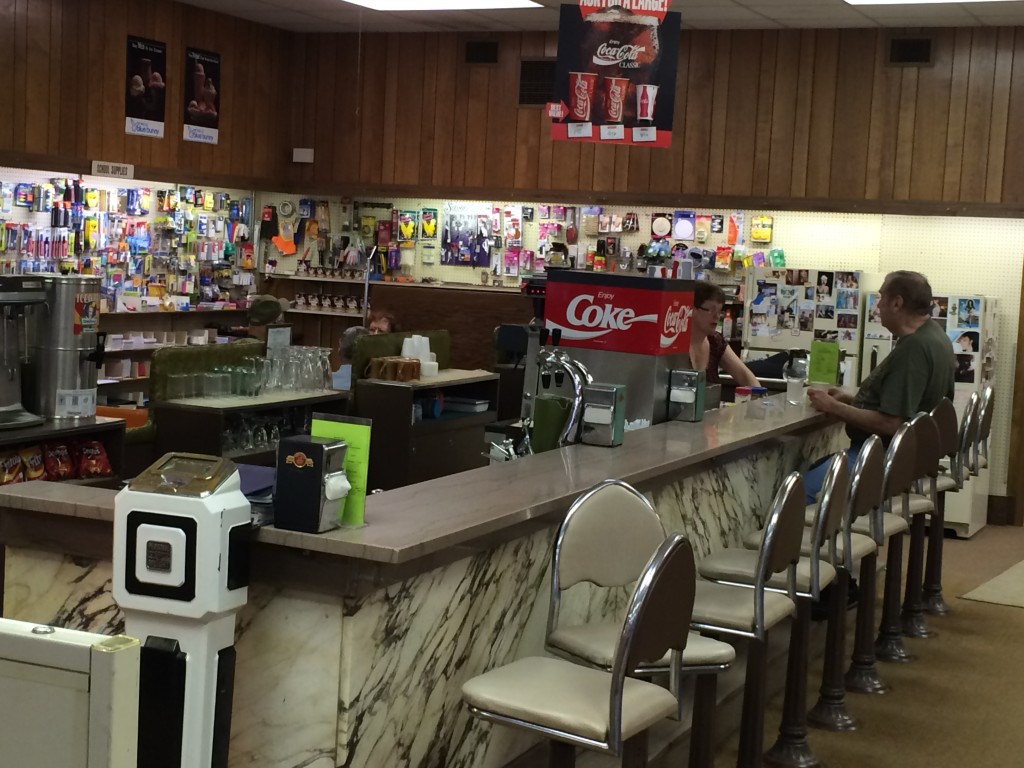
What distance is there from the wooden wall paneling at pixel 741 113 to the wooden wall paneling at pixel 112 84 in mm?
4437

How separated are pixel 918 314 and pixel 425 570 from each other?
11.1ft

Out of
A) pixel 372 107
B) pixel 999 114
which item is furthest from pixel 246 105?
pixel 999 114

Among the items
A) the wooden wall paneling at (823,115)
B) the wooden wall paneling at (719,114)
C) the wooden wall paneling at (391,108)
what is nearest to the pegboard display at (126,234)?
the wooden wall paneling at (391,108)

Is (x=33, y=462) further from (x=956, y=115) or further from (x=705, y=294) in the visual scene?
(x=956, y=115)

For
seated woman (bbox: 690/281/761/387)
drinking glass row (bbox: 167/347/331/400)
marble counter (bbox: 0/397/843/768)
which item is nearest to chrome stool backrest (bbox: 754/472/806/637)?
marble counter (bbox: 0/397/843/768)

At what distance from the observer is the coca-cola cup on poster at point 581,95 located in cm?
659

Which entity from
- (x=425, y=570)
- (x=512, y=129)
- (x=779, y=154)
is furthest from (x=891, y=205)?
(x=425, y=570)

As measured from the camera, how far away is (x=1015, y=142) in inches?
343

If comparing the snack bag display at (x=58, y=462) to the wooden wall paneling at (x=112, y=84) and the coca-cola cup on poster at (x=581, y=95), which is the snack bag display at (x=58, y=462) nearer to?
the coca-cola cup on poster at (x=581, y=95)

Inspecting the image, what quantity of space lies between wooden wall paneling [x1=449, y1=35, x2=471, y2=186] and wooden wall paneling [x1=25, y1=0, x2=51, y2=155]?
3.17 metres

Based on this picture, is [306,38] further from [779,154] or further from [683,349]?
[683,349]

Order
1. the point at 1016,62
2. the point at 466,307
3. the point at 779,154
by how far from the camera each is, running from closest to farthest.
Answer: the point at 1016,62, the point at 779,154, the point at 466,307

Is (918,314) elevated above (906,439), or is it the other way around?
(918,314)

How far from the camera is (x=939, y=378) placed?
568 centimetres
